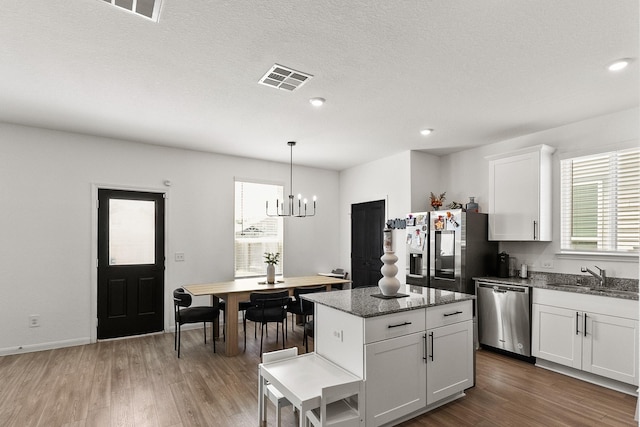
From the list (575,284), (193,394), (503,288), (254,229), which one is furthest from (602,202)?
(254,229)

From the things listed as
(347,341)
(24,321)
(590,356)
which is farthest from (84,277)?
(590,356)

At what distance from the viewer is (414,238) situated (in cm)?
521

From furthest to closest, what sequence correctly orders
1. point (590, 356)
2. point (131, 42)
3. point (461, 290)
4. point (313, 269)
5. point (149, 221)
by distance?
point (313, 269) < point (149, 221) < point (461, 290) < point (590, 356) < point (131, 42)

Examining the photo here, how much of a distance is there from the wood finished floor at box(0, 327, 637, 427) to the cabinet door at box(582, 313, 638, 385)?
18cm

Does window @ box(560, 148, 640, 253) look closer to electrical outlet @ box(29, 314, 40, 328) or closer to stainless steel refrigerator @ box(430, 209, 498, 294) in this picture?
stainless steel refrigerator @ box(430, 209, 498, 294)

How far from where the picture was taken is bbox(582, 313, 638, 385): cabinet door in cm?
316

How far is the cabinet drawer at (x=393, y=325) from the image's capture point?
2.42 metres

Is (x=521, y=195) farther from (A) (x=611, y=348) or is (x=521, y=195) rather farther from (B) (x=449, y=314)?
(B) (x=449, y=314)

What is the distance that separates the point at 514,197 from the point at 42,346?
6266mm

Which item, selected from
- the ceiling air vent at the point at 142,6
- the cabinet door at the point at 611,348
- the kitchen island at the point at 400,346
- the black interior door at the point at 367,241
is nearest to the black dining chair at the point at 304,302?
the kitchen island at the point at 400,346

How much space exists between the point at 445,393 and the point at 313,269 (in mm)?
4216

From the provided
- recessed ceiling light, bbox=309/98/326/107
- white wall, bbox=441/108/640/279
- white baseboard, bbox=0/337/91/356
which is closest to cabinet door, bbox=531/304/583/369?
white wall, bbox=441/108/640/279

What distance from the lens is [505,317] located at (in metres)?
4.14

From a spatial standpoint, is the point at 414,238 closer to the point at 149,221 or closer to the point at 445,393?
the point at 445,393
